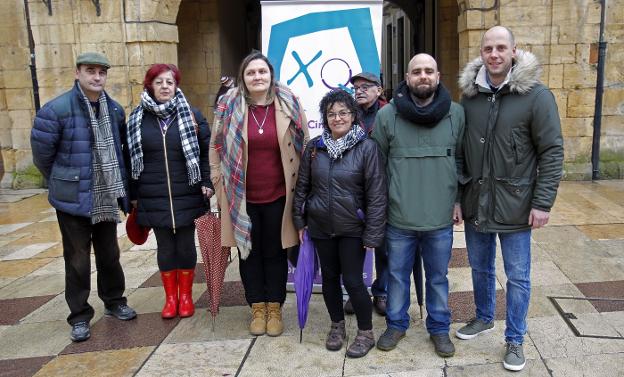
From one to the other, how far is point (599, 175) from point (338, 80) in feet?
18.7

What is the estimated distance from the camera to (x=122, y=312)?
3.76 meters

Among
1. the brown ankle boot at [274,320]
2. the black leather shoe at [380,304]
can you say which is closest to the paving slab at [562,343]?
the black leather shoe at [380,304]

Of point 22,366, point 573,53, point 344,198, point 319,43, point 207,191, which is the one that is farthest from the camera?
point 573,53

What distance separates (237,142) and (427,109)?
1.06m

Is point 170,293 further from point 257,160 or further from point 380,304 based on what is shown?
point 380,304

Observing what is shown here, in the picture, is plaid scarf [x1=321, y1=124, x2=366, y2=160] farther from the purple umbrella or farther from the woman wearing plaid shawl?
the purple umbrella

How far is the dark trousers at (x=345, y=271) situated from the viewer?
3.03 metres

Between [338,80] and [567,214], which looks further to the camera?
[567,214]

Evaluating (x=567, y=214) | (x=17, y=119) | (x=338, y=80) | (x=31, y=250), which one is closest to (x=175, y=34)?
(x=17, y=119)

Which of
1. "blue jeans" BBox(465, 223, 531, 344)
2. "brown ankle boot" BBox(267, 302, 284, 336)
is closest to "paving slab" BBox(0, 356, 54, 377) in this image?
"brown ankle boot" BBox(267, 302, 284, 336)

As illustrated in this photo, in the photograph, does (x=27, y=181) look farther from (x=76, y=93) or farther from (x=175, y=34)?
(x=76, y=93)

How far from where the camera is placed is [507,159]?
9.15 ft

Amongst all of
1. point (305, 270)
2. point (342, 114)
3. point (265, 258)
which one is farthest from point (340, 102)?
point (265, 258)

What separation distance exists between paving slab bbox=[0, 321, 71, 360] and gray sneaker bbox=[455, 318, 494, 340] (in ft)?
7.68
